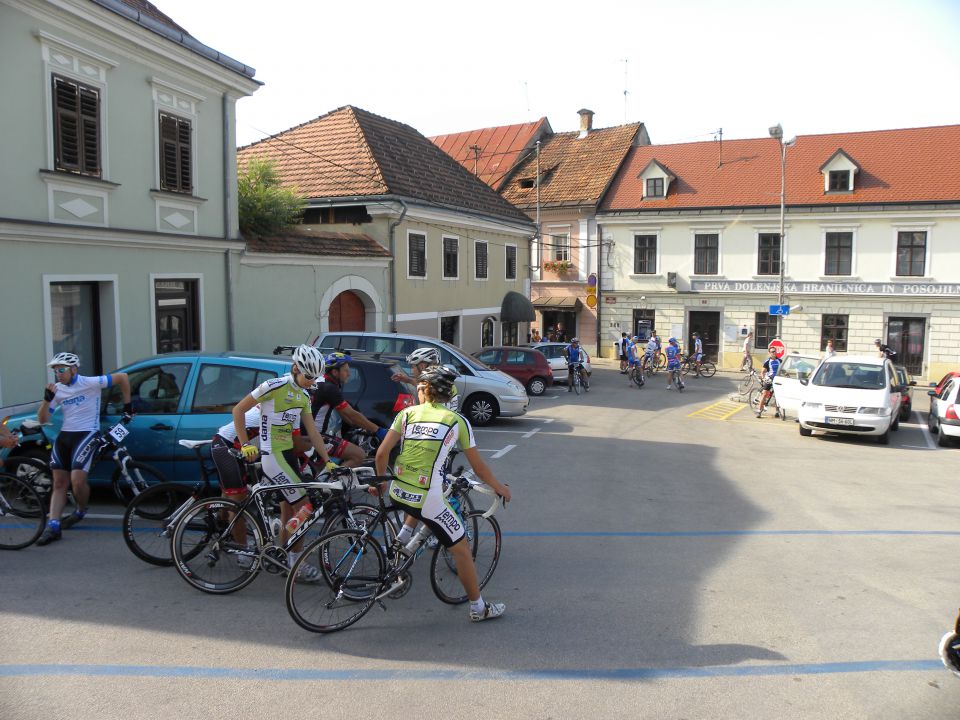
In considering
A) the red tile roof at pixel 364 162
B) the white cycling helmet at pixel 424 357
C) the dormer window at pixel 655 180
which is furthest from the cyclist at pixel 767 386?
the dormer window at pixel 655 180

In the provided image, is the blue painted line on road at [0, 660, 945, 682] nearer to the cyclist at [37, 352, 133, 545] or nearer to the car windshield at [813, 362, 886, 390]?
the cyclist at [37, 352, 133, 545]

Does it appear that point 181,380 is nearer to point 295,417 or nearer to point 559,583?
point 295,417

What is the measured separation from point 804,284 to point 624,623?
3182cm

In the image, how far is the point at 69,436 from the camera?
716 cm

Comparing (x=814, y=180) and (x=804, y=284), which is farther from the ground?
(x=814, y=180)

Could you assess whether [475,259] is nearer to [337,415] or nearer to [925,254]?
[925,254]

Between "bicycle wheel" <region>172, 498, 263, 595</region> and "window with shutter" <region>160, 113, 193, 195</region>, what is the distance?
9.72 meters

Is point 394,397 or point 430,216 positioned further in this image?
point 430,216

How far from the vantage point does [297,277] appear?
17.9 meters

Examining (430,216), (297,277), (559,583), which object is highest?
(430,216)

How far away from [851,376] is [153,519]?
48.8ft

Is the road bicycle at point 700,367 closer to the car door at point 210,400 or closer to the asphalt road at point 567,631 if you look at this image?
the asphalt road at point 567,631


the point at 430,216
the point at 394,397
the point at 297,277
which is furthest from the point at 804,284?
the point at 394,397

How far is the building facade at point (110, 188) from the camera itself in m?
11.1
